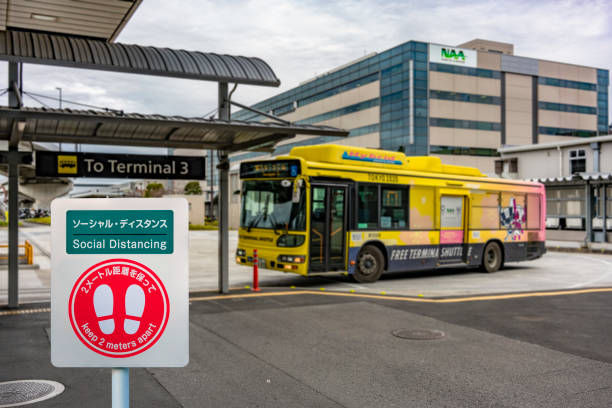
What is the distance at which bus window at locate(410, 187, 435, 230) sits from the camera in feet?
52.5

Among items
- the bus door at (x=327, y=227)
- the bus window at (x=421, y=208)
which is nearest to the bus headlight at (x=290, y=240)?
the bus door at (x=327, y=227)

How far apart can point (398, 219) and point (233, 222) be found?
5418cm

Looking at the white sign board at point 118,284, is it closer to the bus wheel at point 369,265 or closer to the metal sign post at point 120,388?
the metal sign post at point 120,388

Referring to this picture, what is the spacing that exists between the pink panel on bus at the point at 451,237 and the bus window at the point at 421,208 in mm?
587

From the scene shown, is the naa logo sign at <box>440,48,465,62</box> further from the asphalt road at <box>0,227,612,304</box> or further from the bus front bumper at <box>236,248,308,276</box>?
the bus front bumper at <box>236,248,308,276</box>

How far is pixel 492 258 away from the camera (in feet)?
61.0

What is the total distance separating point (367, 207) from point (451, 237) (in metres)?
3.64

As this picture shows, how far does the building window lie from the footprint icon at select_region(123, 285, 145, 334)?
127 ft

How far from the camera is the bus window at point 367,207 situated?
14.7 metres

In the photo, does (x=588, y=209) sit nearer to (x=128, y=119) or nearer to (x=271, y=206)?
(x=271, y=206)

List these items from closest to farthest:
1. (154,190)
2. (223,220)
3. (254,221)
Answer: (223,220)
(254,221)
(154,190)

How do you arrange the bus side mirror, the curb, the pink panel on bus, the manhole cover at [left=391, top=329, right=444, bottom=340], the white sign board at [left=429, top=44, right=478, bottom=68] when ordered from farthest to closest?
1. the white sign board at [left=429, top=44, right=478, bottom=68]
2. the curb
3. the pink panel on bus
4. the bus side mirror
5. the manhole cover at [left=391, top=329, right=444, bottom=340]

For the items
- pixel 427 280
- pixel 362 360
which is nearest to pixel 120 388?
pixel 362 360

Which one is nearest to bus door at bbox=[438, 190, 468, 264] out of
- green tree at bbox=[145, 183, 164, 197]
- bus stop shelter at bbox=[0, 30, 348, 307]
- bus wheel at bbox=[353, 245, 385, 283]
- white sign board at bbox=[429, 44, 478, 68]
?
bus wheel at bbox=[353, 245, 385, 283]
